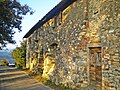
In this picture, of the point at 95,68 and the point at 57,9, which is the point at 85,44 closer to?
the point at 95,68

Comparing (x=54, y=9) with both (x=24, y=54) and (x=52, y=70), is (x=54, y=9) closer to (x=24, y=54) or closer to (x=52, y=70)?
(x=52, y=70)

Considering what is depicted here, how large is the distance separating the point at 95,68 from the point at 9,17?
934cm

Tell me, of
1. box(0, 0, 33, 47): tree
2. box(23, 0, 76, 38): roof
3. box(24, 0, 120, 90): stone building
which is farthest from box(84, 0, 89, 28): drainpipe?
box(0, 0, 33, 47): tree

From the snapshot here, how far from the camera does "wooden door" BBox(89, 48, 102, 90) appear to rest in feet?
30.1

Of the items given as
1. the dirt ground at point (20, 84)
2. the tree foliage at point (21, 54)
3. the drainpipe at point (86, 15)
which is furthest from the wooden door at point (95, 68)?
the tree foliage at point (21, 54)

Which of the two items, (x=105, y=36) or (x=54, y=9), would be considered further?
(x=54, y=9)

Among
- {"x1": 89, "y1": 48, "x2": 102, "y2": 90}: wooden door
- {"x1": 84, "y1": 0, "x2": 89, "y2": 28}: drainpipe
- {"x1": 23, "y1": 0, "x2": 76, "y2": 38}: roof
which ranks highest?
{"x1": 23, "y1": 0, "x2": 76, "y2": 38}: roof

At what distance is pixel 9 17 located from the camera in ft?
55.5

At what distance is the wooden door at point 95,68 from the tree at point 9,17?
28.2 ft

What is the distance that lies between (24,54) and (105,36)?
2032cm

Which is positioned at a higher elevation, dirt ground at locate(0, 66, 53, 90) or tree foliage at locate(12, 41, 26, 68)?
tree foliage at locate(12, 41, 26, 68)

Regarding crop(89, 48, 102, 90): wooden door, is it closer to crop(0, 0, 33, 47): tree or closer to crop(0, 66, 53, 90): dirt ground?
crop(0, 66, 53, 90): dirt ground

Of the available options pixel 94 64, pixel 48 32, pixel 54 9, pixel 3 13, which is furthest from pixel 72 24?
pixel 3 13

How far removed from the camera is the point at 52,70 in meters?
14.5
